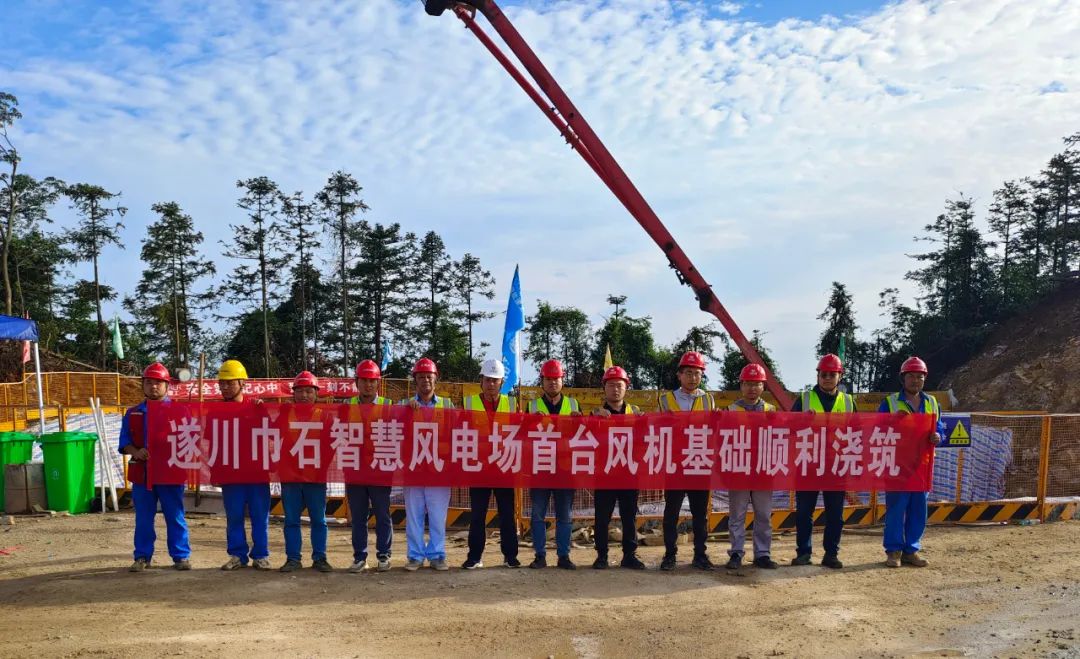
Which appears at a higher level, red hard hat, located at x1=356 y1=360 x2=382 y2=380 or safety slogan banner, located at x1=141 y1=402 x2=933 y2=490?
red hard hat, located at x1=356 y1=360 x2=382 y2=380

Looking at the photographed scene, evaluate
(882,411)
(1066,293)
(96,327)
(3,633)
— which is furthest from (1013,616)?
(96,327)

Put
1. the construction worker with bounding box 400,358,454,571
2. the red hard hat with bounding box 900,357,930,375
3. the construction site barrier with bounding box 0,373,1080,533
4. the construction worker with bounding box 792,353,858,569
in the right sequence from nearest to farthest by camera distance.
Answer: the construction worker with bounding box 400,358,454,571, the construction worker with bounding box 792,353,858,569, the red hard hat with bounding box 900,357,930,375, the construction site barrier with bounding box 0,373,1080,533

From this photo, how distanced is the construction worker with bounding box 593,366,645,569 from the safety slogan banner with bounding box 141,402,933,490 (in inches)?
4.6

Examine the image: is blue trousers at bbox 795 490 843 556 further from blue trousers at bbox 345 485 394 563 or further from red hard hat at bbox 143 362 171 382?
red hard hat at bbox 143 362 171 382

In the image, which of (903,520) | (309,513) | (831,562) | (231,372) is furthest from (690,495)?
(231,372)

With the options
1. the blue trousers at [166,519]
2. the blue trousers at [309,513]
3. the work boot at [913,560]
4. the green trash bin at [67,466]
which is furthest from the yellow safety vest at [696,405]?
the green trash bin at [67,466]

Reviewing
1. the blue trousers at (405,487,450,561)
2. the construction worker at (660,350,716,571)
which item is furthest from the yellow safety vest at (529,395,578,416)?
the blue trousers at (405,487,450,561)

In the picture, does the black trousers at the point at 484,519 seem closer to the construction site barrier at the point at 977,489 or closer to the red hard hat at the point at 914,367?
the construction site barrier at the point at 977,489

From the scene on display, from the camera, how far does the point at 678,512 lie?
7.99 meters

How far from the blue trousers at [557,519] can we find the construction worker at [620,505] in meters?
0.31

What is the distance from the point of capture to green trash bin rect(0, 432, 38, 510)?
11539mm

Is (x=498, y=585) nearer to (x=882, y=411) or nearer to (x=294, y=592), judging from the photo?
(x=294, y=592)

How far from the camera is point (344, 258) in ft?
155

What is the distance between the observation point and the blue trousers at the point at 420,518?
25.6ft
